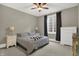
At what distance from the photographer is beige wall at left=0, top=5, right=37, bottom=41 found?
176 inches

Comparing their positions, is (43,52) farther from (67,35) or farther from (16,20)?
(16,20)

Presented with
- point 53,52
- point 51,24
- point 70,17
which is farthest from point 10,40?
point 70,17

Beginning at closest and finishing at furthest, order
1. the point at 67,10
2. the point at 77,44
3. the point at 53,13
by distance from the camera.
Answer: the point at 77,44 < the point at 67,10 < the point at 53,13

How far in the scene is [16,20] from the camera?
5168mm

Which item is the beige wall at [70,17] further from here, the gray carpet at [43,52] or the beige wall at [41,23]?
the beige wall at [41,23]

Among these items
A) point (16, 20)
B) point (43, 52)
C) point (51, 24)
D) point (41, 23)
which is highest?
point (16, 20)

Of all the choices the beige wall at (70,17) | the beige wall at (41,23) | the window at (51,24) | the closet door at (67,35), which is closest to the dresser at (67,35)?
the closet door at (67,35)

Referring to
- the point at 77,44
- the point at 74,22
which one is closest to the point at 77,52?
the point at 77,44

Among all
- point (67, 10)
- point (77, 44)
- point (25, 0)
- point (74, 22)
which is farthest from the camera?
point (67, 10)

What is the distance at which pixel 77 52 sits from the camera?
1738 mm

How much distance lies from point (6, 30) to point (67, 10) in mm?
3767

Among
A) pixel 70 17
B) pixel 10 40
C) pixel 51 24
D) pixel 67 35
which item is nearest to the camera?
pixel 10 40

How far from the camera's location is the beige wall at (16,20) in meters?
4.46

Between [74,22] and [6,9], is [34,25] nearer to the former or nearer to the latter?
[6,9]
